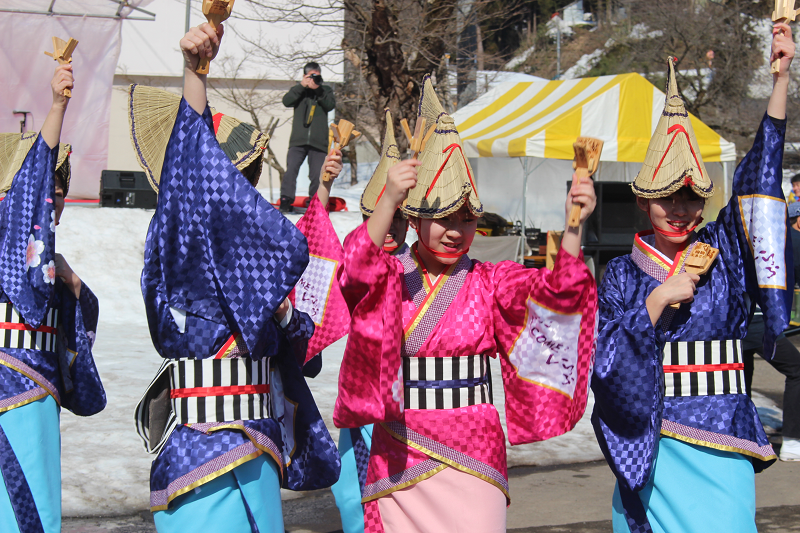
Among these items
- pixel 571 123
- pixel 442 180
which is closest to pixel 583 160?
pixel 442 180

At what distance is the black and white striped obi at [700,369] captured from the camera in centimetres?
272

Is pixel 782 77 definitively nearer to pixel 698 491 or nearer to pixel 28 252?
pixel 698 491

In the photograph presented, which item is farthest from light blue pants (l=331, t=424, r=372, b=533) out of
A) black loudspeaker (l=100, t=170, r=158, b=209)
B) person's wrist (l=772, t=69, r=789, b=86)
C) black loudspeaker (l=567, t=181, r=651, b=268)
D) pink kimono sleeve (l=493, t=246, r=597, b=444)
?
black loudspeaker (l=100, t=170, r=158, b=209)

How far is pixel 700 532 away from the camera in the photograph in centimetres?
262

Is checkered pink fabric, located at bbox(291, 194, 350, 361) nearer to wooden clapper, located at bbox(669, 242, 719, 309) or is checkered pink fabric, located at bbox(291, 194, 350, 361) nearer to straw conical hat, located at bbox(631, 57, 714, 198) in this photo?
straw conical hat, located at bbox(631, 57, 714, 198)

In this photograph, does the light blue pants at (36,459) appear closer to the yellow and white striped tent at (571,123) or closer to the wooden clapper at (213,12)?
the wooden clapper at (213,12)

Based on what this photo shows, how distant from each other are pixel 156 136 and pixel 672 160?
5.67ft

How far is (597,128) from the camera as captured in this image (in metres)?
10.5

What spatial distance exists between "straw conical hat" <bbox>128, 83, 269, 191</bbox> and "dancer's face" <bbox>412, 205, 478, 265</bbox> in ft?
1.83

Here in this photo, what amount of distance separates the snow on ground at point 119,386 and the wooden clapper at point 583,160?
3.05m

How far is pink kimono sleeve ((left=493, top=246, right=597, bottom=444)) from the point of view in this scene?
2.34 metres

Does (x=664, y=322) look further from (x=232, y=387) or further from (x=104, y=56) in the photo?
(x=104, y=56)

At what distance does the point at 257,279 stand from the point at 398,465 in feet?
2.36

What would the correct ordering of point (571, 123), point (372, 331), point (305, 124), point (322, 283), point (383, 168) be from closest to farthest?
point (372, 331) → point (322, 283) → point (383, 168) → point (305, 124) → point (571, 123)
